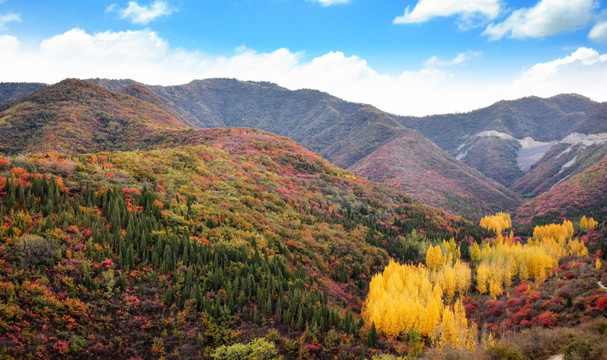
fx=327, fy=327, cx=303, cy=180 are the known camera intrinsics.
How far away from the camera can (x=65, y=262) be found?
Answer: 86.6ft

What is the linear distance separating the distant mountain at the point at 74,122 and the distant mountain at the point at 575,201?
135756 mm

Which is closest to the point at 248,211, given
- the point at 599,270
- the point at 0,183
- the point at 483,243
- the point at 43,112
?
the point at 0,183

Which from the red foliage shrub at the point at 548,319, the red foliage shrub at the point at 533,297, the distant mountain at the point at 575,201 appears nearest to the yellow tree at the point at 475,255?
the red foliage shrub at the point at 533,297

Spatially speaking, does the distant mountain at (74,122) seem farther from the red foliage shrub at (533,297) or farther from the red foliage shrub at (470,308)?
the red foliage shrub at (533,297)

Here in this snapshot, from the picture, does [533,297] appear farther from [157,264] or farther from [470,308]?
[157,264]

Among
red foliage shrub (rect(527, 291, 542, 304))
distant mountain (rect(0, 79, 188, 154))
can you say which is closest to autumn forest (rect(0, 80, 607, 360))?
red foliage shrub (rect(527, 291, 542, 304))

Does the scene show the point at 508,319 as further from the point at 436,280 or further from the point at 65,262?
the point at 65,262

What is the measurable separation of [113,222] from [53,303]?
409 inches

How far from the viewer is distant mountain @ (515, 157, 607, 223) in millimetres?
108000

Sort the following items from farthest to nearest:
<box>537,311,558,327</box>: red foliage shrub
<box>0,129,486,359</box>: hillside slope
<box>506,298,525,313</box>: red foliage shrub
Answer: <box>506,298,525,313</box>: red foliage shrub → <box>537,311,558,327</box>: red foliage shrub → <box>0,129,486,359</box>: hillside slope

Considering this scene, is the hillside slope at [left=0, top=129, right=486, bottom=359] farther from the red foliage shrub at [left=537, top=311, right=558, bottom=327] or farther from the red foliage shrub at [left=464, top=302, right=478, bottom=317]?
the red foliage shrub at [left=537, top=311, right=558, bottom=327]

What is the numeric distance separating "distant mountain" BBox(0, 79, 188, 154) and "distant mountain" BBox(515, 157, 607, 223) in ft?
445

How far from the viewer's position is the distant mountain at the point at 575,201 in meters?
108

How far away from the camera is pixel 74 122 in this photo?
98312 millimetres
